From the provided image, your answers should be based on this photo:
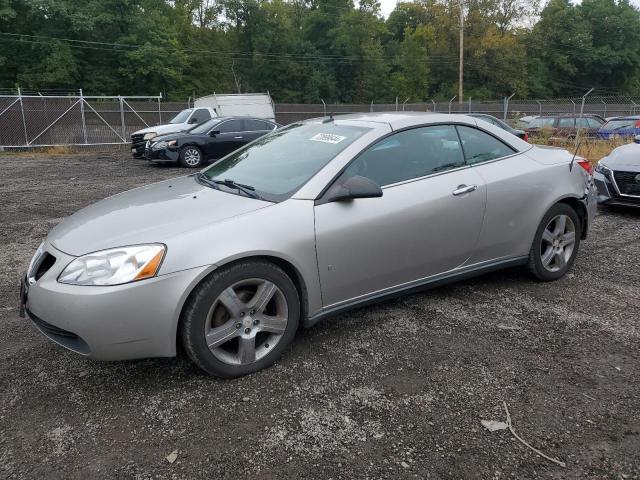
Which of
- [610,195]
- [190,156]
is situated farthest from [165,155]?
[610,195]

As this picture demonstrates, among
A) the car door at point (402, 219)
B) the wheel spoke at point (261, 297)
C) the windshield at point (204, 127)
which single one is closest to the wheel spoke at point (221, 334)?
the wheel spoke at point (261, 297)

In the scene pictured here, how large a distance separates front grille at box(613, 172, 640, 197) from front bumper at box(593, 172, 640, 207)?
55mm

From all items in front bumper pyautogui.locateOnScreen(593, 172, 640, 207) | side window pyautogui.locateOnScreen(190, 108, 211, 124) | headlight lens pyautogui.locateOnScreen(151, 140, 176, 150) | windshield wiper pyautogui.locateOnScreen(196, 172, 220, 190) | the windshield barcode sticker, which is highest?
the windshield barcode sticker

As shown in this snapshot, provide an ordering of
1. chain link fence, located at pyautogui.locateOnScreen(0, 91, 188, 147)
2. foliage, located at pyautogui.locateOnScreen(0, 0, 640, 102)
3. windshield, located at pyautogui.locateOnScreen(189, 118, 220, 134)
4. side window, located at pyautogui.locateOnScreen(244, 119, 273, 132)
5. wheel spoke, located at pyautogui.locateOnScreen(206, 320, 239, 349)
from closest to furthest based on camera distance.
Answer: wheel spoke, located at pyautogui.locateOnScreen(206, 320, 239, 349), windshield, located at pyautogui.locateOnScreen(189, 118, 220, 134), side window, located at pyautogui.locateOnScreen(244, 119, 273, 132), chain link fence, located at pyautogui.locateOnScreen(0, 91, 188, 147), foliage, located at pyautogui.locateOnScreen(0, 0, 640, 102)

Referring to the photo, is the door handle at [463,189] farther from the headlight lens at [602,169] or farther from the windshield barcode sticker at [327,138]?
the headlight lens at [602,169]

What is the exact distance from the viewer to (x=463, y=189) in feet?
12.4

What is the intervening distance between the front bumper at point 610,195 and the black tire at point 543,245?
3074 mm

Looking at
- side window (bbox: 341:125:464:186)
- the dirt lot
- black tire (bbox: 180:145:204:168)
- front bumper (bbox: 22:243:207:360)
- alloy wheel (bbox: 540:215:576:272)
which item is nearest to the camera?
the dirt lot

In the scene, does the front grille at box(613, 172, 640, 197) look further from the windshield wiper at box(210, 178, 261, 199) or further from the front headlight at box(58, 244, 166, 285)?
the front headlight at box(58, 244, 166, 285)

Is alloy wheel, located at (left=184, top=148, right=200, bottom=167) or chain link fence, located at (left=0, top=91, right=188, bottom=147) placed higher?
chain link fence, located at (left=0, top=91, right=188, bottom=147)

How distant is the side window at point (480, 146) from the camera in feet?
13.3

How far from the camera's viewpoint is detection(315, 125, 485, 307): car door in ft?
10.7

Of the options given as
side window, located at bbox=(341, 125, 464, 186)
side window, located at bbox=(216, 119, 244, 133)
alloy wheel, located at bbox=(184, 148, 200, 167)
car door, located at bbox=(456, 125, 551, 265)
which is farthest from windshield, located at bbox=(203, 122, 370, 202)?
side window, located at bbox=(216, 119, 244, 133)

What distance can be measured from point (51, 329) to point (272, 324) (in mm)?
1200
